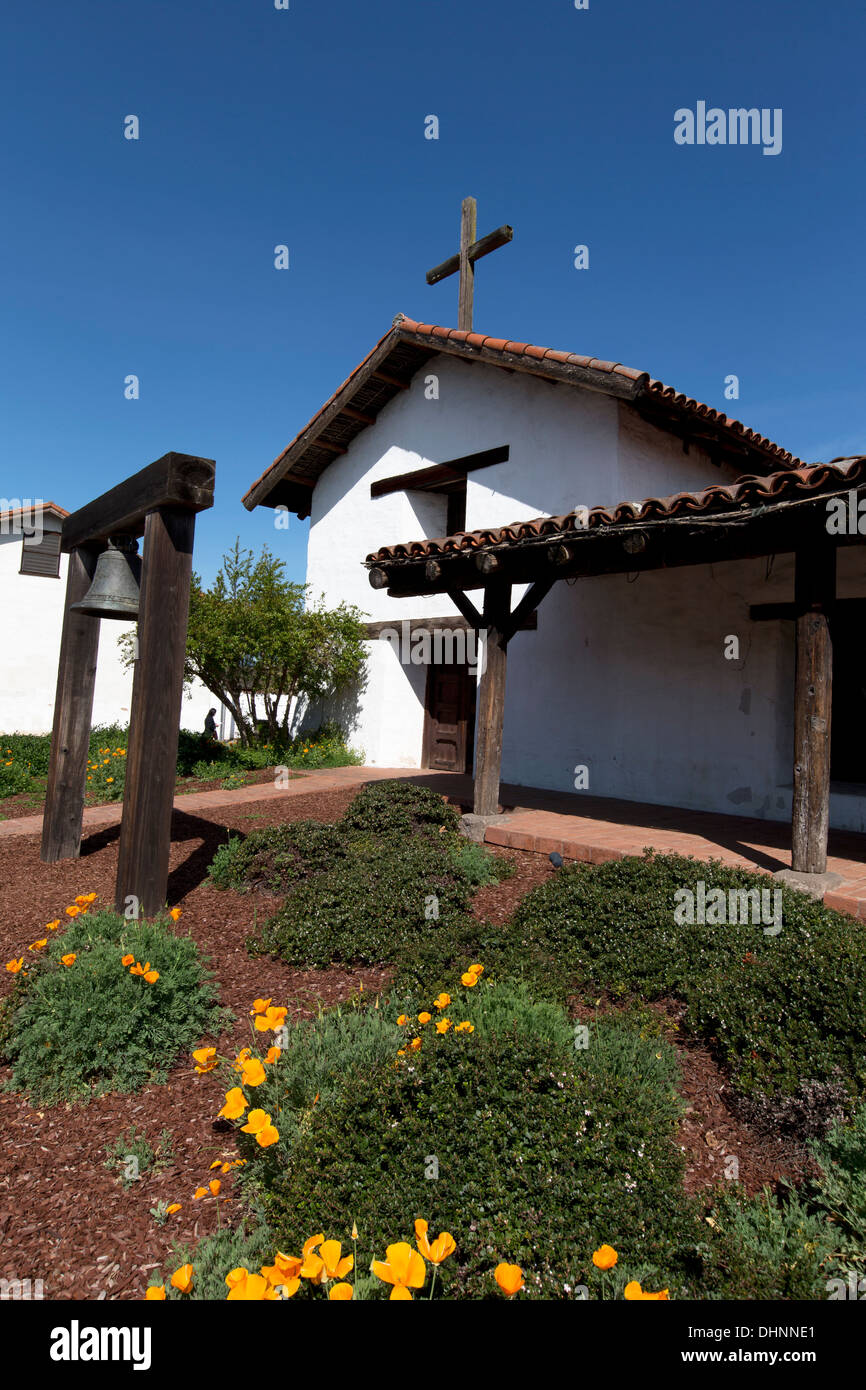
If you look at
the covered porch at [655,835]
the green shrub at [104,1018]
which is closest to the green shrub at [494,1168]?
the green shrub at [104,1018]

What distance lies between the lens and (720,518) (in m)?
4.96

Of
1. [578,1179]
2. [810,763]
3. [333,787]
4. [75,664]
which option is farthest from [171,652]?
[333,787]

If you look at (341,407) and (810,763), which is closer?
(810,763)

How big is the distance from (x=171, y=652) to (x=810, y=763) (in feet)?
13.6

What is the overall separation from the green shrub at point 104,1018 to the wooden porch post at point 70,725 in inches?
110

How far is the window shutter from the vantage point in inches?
658

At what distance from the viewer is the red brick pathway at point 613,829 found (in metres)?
5.77

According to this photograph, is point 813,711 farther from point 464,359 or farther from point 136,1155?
point 464,359

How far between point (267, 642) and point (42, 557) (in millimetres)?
7938

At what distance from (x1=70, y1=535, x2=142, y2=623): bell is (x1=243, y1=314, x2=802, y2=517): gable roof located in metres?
5.40

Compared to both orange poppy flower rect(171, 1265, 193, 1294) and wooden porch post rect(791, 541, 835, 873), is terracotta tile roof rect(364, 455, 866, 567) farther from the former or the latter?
orange poppy flower rect(171, 1265, 193, 1294)

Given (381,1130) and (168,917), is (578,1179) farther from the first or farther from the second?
(168,917)

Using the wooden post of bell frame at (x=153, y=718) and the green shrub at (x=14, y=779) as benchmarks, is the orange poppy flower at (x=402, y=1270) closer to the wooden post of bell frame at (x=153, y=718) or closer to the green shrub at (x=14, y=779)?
the wooden post of bell frame at (x=153, y=718)

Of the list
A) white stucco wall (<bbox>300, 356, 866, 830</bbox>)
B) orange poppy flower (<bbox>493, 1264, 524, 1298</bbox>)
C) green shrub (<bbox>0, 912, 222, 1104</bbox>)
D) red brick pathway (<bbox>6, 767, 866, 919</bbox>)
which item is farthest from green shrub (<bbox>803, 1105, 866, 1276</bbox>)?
white stucco wall (<bbox>300, 356, 866, 830</bbox>)
